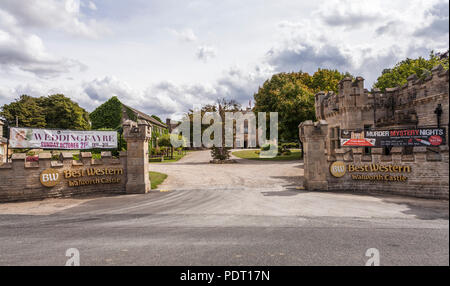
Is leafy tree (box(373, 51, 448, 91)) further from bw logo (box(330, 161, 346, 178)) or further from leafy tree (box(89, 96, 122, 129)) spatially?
leafy tree (box(89, 96, 122, 129))

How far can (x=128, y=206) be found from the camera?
11.3 m

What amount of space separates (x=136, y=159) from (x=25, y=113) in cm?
5723

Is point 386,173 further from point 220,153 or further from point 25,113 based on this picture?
point 25,113

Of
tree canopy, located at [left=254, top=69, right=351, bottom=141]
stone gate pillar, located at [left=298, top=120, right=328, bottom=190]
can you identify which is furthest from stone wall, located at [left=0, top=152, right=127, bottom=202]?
tree canopy, located at [left=254, top=69, right=351, bottom=141]

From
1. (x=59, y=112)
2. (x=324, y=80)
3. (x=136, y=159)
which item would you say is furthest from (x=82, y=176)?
(x=59, y=112)

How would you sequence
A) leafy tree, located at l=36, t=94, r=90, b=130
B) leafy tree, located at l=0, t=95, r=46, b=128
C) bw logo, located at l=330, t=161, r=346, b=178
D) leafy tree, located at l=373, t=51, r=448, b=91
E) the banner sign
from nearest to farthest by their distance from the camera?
the banner sign, bw logo, located at l=330, t=161, r=346, b=178, leafy tree, located at l=373, t=51, r=448, b=91, leafy tree, located at l=0, t=95, r=46, b=128, leafy tree, located at l=36, t=94, r=90, b=130

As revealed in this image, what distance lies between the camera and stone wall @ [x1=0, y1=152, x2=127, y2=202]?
40.9ft

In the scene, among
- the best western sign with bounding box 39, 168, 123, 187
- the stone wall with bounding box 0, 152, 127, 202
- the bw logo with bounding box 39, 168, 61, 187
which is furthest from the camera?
the best western sign with bounding box 39, 168, 123, 187

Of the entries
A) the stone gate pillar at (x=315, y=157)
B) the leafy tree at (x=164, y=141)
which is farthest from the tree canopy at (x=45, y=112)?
the stone gate pillar at (x=315, y=157)

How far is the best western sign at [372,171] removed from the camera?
13.1 m

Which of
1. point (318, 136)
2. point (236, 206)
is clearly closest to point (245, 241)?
point (236, 206)

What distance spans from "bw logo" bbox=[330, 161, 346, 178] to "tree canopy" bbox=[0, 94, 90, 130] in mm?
62153

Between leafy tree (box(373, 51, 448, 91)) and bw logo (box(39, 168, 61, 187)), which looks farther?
leafy tree (box(373, 51, 448, 91))

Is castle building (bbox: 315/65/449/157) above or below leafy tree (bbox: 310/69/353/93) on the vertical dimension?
below
